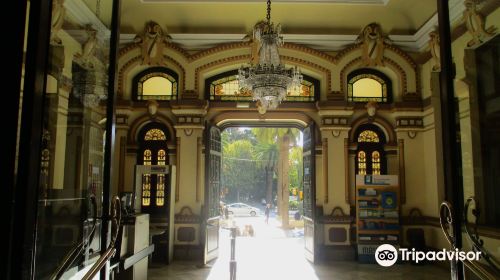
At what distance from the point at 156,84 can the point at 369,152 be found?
5195 millimetres

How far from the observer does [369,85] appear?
31.5 feet

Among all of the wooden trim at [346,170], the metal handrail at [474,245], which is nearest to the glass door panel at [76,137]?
the metal handrail at [474,245]

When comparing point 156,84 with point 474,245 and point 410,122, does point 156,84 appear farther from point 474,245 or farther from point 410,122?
point 474,245

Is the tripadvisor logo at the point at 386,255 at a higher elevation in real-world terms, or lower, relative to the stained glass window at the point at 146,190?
lower

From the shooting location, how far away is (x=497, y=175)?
7.29 feet

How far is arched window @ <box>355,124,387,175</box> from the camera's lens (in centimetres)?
930

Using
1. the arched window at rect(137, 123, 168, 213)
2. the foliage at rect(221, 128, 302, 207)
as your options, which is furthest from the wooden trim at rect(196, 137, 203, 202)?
the foliage at rect(221, 128, 302, 207)

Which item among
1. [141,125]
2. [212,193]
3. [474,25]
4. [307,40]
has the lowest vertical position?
[212,193]

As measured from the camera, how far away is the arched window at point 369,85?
9.51 m

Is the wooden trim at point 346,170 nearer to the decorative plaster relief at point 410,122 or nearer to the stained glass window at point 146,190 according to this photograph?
the decorative plaster relief at point 410,122

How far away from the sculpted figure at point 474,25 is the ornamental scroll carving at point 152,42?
7.47 m

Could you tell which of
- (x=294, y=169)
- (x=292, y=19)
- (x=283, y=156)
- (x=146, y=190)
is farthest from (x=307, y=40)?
(x=294, y=169)

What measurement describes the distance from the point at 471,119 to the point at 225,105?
7175 millimetres

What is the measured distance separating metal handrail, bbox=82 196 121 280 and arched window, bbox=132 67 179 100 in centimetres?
719
